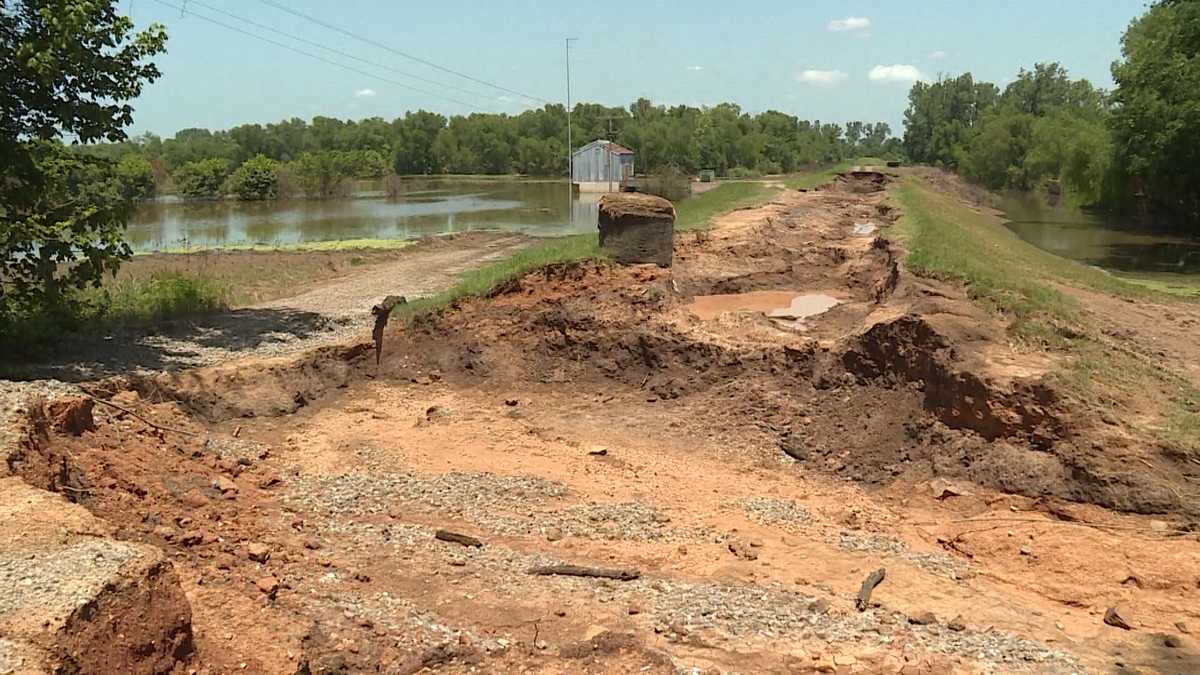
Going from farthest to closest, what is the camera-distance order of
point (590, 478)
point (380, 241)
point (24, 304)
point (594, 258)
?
point (380, 241) < point (594, 258) < point (24, 304) < point (590, 478)

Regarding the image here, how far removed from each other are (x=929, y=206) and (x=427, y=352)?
81.5 ft

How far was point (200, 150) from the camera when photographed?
3804 inches

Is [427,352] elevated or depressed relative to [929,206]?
depressed

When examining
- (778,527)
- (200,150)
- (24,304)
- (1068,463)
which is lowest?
(778,527)

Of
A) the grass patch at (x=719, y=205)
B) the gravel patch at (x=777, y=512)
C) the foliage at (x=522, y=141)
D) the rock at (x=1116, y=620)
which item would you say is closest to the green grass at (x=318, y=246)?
the grass patch at (x=719, y=205)

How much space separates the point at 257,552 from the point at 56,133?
8284 mm

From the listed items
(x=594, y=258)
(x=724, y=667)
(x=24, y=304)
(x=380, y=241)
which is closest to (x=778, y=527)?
(x=724, y=667)

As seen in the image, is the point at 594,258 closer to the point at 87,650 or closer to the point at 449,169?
the point at 87,650

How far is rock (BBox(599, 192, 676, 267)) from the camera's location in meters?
17.1

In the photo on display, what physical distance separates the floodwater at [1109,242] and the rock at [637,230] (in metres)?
17.8

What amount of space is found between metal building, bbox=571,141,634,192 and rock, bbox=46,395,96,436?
56891mm

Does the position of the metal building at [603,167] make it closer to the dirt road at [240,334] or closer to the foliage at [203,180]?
the foliage at [203,180]

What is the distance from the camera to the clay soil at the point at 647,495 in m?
6.37

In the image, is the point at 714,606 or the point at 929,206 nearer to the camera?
the point at 714,606
